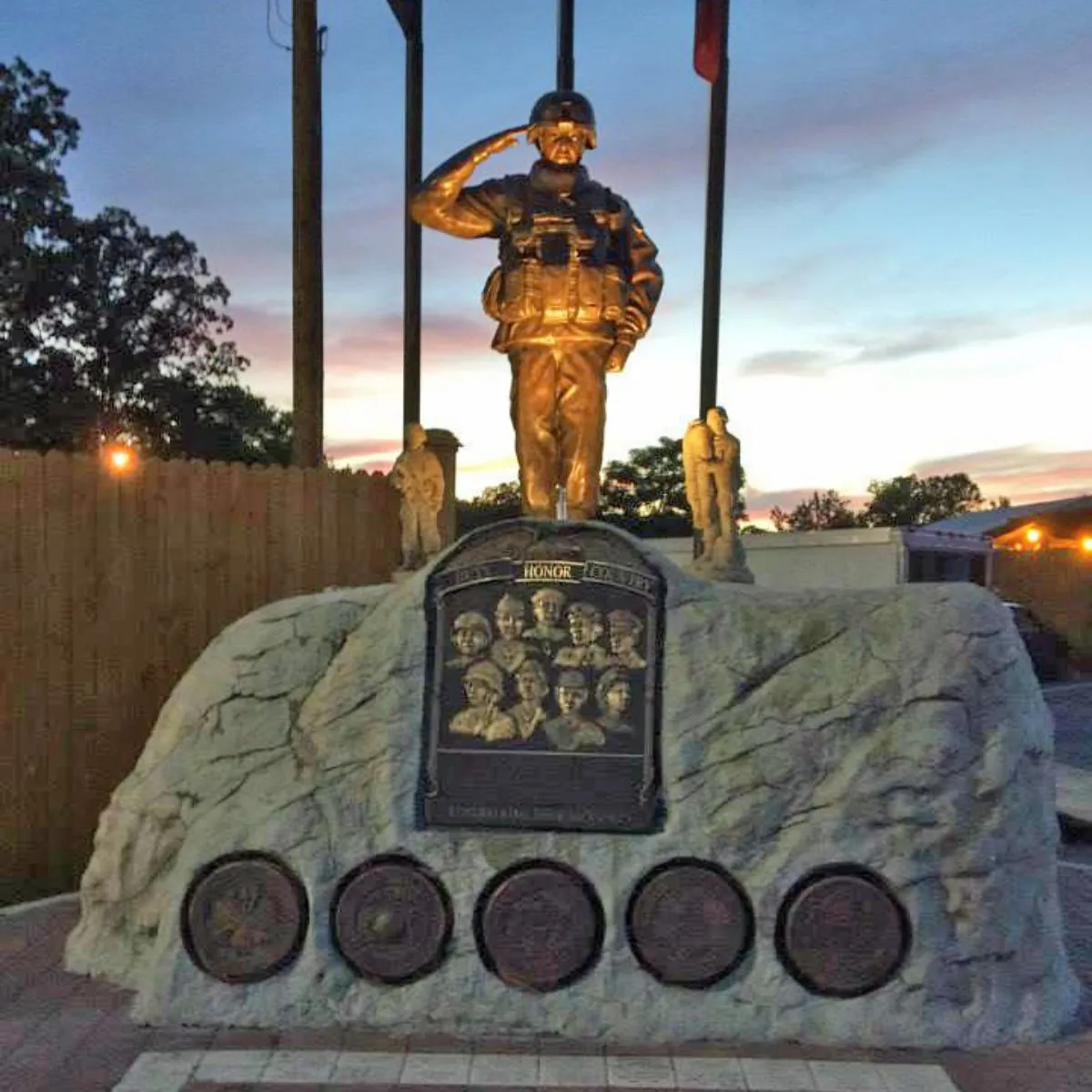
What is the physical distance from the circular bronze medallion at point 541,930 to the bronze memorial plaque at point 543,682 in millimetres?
227

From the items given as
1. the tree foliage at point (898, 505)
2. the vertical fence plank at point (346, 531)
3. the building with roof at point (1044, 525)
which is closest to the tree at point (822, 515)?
the tree foliage at point (898, 505)

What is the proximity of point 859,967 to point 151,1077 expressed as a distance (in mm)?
2305

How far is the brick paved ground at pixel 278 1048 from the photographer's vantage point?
3.75m

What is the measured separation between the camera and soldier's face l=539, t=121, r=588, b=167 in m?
5.97

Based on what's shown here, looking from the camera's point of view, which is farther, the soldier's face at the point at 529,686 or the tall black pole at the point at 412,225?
the tall black pole at the point at 412,225

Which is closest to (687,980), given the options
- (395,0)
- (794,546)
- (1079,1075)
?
(1079,1075)

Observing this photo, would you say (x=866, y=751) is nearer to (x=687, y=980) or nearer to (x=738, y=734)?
(x=738, y=734)

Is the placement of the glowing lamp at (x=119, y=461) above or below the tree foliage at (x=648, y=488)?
below

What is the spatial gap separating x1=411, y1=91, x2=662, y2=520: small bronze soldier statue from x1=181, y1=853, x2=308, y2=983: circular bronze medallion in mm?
2739

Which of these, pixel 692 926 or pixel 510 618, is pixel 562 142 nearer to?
pixel 510 618

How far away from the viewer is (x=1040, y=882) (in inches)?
169

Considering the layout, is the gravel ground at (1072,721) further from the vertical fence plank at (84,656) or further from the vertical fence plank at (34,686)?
the vertical fence plank at (34,686)

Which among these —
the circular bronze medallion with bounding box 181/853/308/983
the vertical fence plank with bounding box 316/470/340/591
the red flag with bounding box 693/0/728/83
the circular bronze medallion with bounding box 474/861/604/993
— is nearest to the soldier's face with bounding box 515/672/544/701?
the circular bronze medallion with bounding box 474/861/604/993

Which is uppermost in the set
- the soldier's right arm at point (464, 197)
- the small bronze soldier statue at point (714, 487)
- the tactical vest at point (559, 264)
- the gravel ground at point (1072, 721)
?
the soldier's right arm at point (464, 197)
